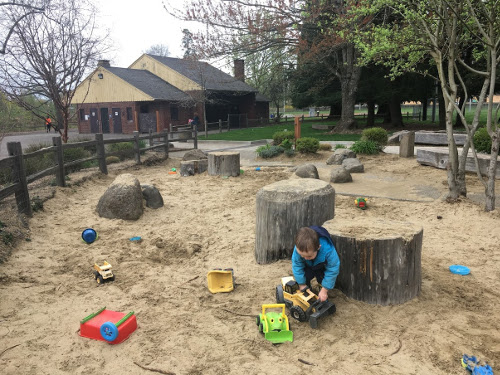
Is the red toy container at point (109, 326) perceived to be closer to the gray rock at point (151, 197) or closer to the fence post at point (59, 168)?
the gray rock at point (151, 197)

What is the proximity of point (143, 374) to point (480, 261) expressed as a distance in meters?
3.98

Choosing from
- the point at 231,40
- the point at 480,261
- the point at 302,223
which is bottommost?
the point at 480,261

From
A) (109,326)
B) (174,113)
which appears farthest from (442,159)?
(174,113)

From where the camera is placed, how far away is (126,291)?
3975 millimetres

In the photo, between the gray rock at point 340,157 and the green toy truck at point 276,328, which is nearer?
the green toy truck at point 276,328

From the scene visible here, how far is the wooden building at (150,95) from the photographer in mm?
27938

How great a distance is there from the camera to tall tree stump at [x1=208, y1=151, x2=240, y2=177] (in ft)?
33.9

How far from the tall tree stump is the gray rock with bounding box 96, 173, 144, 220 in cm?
379

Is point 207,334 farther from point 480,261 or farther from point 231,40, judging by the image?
point 231,40

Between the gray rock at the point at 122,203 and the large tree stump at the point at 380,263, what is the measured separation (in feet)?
14.0

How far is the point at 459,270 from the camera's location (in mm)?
4203

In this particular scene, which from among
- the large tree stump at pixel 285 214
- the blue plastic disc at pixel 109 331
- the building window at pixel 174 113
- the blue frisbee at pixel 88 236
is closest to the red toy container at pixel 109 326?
the blue plastic disc at pixel 109 331

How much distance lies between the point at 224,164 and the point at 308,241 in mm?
A: 7451

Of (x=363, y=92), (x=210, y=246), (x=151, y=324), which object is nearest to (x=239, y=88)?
(x=363, y=92)
